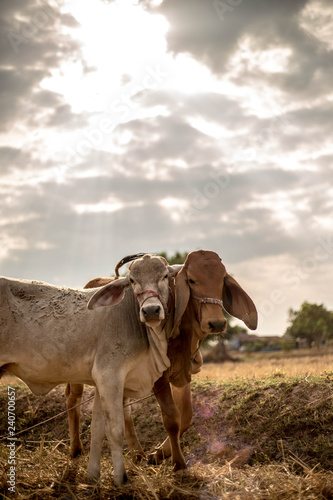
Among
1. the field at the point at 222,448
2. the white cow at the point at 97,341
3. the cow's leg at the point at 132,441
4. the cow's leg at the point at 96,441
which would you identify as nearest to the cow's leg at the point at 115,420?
the white cow at the point at 97,341

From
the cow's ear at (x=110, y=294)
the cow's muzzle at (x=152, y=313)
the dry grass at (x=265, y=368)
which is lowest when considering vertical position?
the dry grass at (x=265, y=368)

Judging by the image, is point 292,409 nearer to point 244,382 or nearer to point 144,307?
point 244,382

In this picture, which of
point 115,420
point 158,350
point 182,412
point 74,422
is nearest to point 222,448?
point 182,412

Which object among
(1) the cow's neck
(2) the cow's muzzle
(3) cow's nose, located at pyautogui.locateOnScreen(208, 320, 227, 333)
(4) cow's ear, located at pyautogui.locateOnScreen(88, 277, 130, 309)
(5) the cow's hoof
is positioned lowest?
(5) the cow's hoof

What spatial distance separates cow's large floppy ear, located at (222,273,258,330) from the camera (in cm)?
657

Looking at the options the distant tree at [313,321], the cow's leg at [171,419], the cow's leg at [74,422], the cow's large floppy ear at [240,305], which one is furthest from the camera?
the distant tree at [313,321]

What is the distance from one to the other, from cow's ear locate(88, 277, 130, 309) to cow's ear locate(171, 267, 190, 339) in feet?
1.94

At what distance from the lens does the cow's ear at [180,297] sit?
19.8ft

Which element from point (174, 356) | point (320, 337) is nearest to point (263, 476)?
point (174, 356)

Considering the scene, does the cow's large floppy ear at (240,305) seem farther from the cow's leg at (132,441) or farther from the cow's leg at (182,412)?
the cow's leg at (132,441)

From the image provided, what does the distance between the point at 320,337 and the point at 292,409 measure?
65338 millimetres

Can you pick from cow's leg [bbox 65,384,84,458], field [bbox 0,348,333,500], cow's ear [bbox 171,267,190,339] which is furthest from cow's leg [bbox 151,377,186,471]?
cow's leg [bbox 65,384,84,458]

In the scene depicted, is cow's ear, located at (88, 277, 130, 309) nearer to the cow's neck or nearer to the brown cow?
the cow's neck

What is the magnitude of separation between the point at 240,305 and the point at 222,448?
2630 mm
